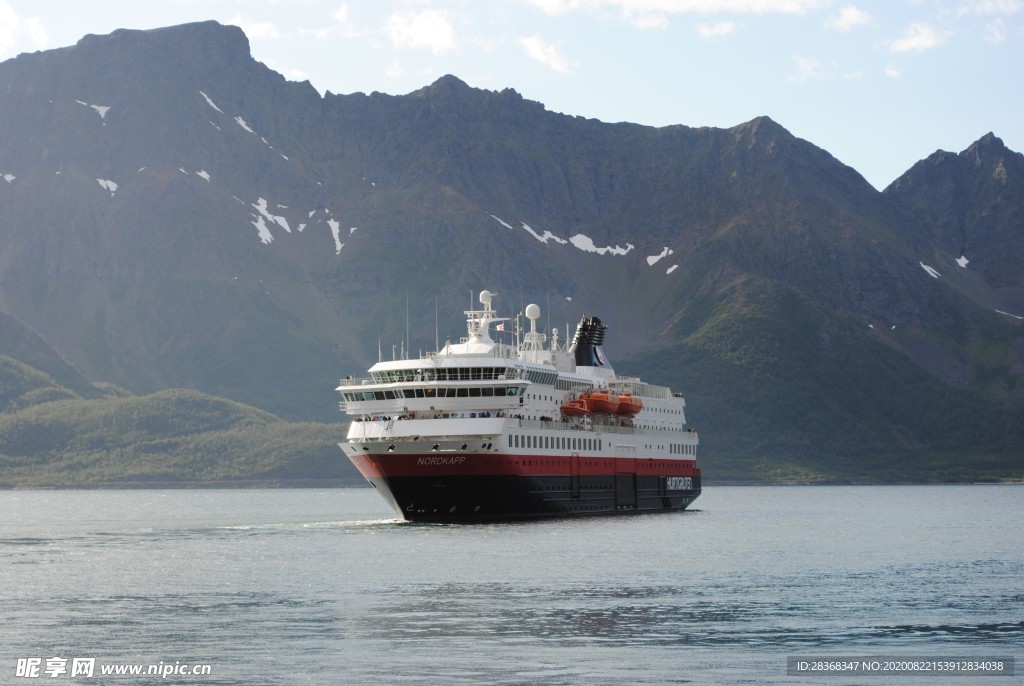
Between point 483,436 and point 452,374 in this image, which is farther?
point 452,374

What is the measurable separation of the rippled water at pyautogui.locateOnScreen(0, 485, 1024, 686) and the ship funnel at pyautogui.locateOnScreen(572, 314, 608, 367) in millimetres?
30069

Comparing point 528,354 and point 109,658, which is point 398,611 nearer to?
point 109,658

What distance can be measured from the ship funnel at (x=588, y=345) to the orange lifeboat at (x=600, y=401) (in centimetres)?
1100

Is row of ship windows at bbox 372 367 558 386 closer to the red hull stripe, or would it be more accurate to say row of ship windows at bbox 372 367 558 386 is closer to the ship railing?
the ship railing

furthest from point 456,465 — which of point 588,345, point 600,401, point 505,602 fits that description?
point 505,602

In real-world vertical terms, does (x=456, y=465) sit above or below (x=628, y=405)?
below

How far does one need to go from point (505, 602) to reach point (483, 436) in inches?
1731

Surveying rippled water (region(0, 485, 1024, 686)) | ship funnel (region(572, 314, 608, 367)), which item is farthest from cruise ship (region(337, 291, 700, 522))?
ship funnel (region(572, 314, 608, 367))

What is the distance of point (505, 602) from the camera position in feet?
221

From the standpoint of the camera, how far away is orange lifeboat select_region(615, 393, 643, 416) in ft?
453

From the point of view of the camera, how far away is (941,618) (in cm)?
6284

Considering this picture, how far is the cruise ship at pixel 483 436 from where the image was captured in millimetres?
111375

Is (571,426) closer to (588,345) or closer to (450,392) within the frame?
(450,392)

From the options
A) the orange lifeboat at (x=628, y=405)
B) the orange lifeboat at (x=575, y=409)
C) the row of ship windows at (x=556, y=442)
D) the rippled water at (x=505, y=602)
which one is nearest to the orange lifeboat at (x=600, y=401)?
the orange lifeboat at (x=628, y=405)
